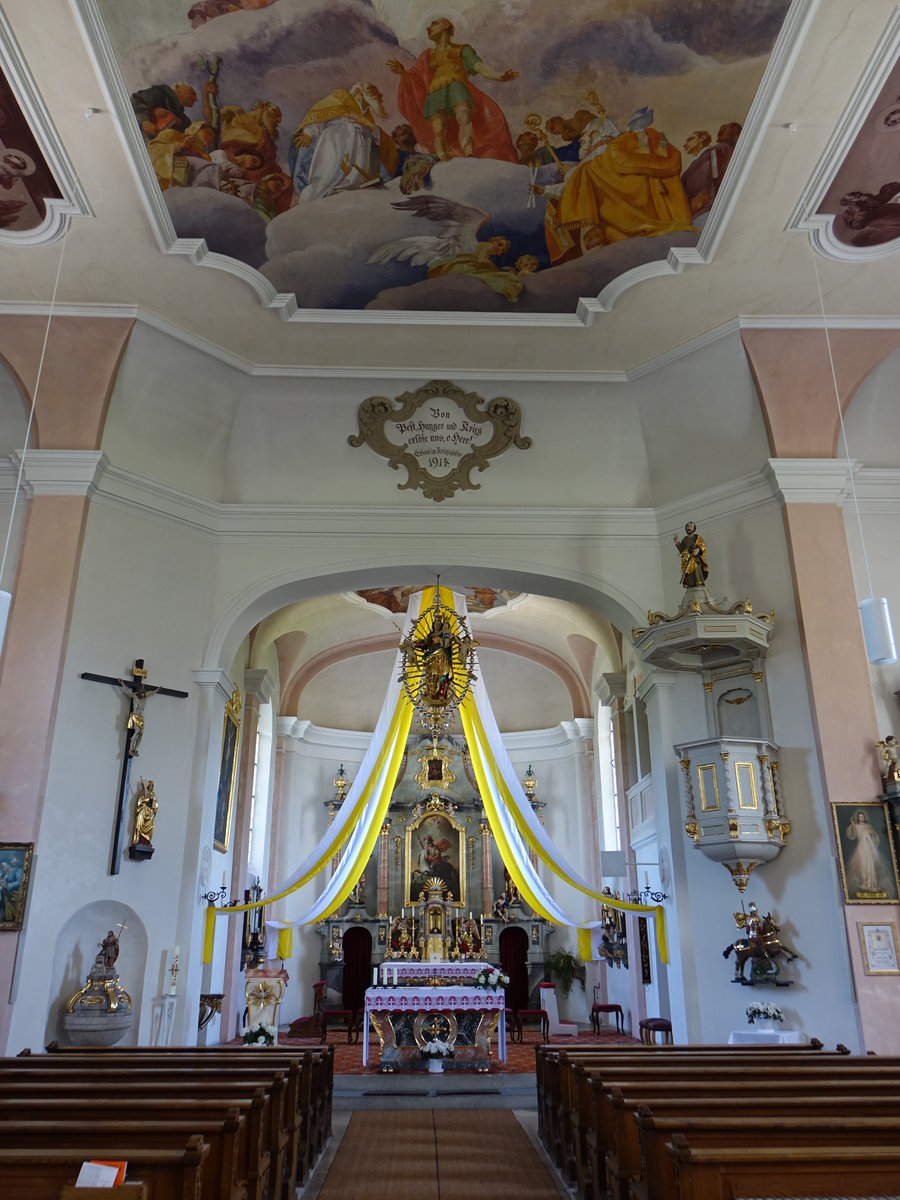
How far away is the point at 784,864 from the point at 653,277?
547cm

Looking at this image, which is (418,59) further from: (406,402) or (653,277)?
(406,402)

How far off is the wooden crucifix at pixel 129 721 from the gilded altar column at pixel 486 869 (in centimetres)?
907

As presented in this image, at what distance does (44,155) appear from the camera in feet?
23.8

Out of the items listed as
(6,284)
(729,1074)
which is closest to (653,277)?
(6,284)

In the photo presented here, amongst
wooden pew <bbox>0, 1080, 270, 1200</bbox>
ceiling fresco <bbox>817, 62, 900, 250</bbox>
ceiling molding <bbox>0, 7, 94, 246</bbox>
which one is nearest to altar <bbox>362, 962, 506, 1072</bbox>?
wooden pew <bbox>0, 1080, 270, 1200</bbox>

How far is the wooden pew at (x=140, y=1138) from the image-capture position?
3.35 metres

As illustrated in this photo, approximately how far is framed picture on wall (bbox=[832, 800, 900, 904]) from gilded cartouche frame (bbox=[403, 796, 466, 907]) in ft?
31.5

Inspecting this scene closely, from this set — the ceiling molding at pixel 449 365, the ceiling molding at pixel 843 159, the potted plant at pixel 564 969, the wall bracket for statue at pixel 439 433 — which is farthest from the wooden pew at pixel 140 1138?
the potted plant at pixel 564 969

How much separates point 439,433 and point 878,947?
21.3 ft

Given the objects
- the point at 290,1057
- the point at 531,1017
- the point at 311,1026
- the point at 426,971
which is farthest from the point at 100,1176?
the point at 531,1017

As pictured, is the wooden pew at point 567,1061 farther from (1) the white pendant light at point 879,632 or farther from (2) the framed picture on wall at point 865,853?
(1) the white pendant light at point 879,632

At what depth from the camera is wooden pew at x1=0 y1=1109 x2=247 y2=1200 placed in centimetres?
335

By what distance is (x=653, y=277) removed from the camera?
865 centimetres

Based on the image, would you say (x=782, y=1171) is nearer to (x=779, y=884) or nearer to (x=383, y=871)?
(x=779, y=884)
